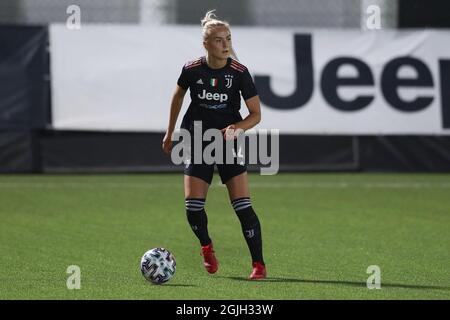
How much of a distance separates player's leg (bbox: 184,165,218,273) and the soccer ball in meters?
0.55

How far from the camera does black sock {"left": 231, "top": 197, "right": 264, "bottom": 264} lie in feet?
29.2

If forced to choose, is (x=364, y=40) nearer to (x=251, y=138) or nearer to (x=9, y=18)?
(x=251, y=138)

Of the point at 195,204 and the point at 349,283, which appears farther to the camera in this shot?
the point at 195,204

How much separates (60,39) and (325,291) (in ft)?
36.9

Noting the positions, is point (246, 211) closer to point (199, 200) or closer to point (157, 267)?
point (199, 200)

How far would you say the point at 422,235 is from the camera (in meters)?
11.9

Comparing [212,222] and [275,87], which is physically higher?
[275,87]

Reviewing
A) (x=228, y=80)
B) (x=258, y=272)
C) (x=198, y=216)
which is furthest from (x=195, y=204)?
(x=228, y=80)

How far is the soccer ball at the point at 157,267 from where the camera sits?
27.7 ft

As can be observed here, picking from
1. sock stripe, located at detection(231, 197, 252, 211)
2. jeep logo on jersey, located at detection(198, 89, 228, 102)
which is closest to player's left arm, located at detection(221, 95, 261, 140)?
jeep logo on jersey, located at detection(198, 89, 228, 102)

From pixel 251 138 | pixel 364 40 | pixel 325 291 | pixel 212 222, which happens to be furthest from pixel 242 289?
pixel 364 40

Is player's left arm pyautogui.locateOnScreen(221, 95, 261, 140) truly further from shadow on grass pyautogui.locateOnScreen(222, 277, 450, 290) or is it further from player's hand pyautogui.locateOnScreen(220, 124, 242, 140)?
shadow on grass pyautogui.locateOnScreen(222, 277, 450, 290)

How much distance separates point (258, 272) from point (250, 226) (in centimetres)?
37

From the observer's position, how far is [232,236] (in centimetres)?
1189
